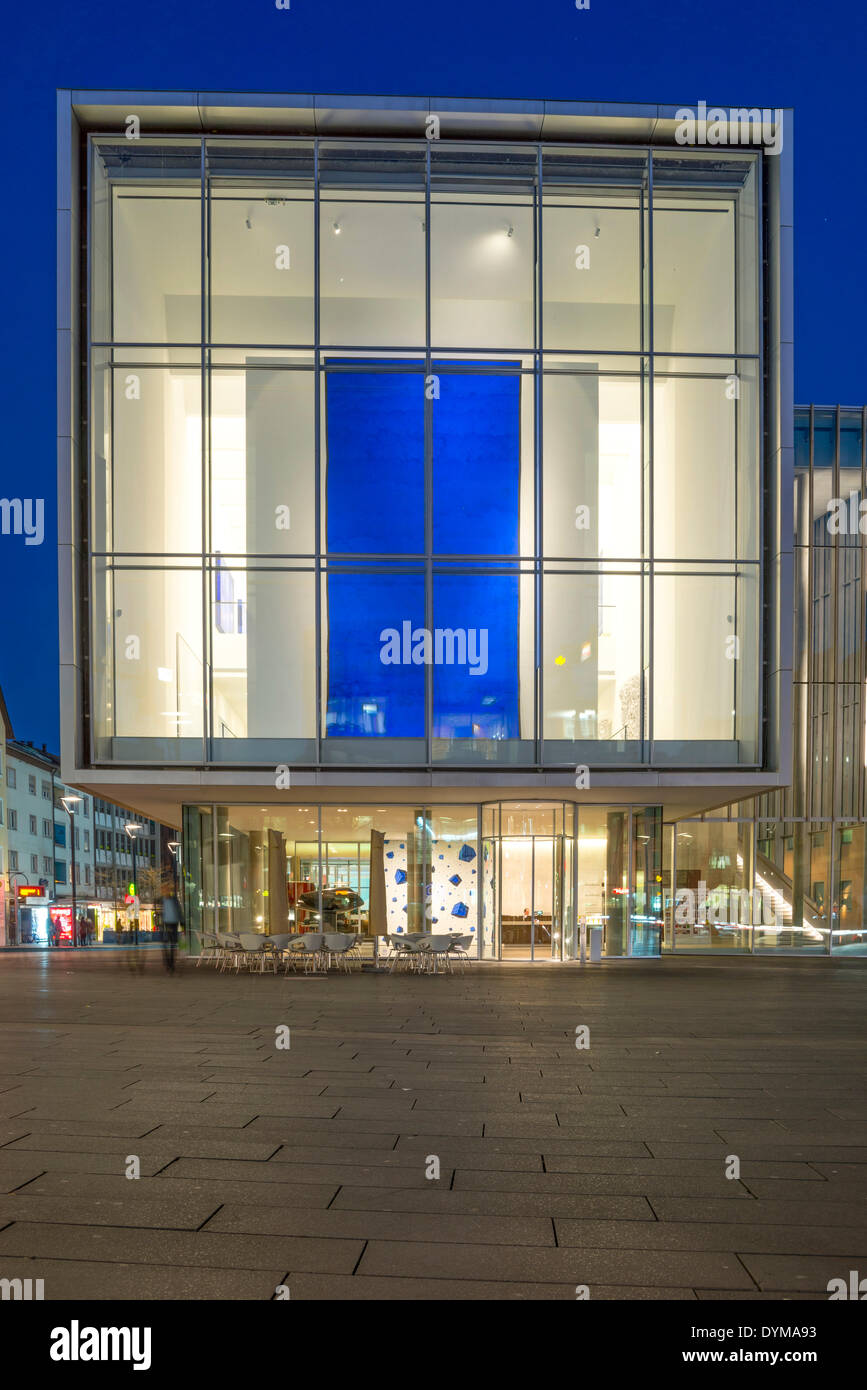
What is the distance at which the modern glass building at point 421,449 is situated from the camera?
25328mm

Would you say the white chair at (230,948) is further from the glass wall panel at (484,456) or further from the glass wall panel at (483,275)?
the glass wall panel at (483,275)

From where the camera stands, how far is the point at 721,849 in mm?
35250

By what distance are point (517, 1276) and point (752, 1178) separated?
238 centimetres

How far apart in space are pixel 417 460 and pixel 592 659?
5937 mm

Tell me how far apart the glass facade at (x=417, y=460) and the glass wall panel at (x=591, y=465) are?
64 millimetres

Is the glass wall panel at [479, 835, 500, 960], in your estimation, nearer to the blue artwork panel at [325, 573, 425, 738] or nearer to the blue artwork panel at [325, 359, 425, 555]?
the blue artwork panel at [325, 573, 425, 738]

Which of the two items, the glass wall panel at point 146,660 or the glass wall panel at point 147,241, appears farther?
the glass wall panel at point 147,241

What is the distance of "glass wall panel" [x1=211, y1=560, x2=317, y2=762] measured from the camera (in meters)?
25.5

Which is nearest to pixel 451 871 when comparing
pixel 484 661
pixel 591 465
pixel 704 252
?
pixel 484 661

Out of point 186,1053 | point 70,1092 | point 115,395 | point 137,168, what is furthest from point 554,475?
point 70,1092

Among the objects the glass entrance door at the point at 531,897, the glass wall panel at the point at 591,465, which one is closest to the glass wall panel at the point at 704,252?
the glass wall panel at the point at 591,465

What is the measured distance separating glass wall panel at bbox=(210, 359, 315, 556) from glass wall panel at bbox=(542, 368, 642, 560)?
17.8 feet

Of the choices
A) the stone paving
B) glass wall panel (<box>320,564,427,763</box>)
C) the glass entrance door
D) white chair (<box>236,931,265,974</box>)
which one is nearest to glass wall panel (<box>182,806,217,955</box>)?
white chair (<box>236,931,265,974</box>)

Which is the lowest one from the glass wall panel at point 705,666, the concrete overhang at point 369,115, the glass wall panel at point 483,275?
the glass wall panel at point 705,666
